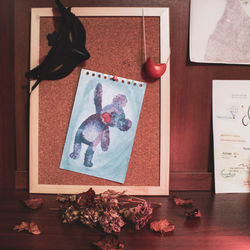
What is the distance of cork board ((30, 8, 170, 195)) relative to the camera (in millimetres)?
688

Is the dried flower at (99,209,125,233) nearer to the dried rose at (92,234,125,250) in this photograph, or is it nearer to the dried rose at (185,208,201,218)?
the dried rose at (92,234,125,250)

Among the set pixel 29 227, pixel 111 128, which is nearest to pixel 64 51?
pixel 111 128

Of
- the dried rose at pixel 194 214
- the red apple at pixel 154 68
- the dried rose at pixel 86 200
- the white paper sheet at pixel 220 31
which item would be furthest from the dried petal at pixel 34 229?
the white paper sheet at pixel 220 31

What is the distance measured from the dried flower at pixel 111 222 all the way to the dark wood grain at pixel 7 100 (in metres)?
0.35

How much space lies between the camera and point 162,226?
1.69 ft

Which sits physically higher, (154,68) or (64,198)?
(154,68)

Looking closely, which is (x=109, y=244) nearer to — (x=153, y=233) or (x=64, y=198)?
(x=153, y=233)

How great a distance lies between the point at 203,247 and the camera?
466mm

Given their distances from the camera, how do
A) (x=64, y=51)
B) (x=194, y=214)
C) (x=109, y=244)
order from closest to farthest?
(x=109, y=244)
(x=194, y=214)
(x=64, y=51)

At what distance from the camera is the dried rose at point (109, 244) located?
449 millimetres

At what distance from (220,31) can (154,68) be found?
23cm

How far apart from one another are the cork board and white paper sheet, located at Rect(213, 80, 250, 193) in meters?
0.17

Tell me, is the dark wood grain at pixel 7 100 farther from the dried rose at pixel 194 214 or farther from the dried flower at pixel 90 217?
the dried rose at pixel 194 214

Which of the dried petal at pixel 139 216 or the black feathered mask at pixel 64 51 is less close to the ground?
the black feathered mask at pixel 64 51
